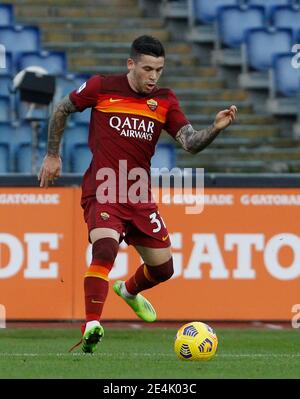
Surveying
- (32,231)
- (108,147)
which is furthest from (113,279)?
(108,147)

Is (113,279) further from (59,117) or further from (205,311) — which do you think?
(59,117)

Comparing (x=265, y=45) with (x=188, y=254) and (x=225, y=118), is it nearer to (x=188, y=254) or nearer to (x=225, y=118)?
(x=188, y=254)

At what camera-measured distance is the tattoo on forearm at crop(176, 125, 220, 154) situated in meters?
8.97

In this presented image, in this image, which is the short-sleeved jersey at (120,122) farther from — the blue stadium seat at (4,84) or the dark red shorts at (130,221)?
the blue stadium seat at (4,84)

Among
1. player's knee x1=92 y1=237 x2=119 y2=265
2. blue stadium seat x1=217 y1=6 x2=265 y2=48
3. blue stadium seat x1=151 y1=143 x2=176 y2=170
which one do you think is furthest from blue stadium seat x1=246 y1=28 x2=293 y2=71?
player's knee x1=92 y1=237 x2=119 y2=265

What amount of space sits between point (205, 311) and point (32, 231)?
1963 millimetres

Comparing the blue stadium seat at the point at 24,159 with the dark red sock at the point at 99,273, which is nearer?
the dark red sock at the point at 99,273

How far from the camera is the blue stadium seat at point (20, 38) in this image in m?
17.3

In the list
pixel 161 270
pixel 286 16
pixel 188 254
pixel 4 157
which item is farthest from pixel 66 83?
pixel 161 270

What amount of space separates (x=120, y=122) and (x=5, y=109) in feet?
21.3

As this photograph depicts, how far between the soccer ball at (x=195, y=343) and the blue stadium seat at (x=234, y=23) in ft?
32.0

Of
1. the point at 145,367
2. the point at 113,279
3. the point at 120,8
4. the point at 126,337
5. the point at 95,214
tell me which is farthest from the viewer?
the point at 120,8

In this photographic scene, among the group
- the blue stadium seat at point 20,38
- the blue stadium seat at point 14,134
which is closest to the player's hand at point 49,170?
the blue stadium seat at point 14,134

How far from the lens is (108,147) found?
9453mm
